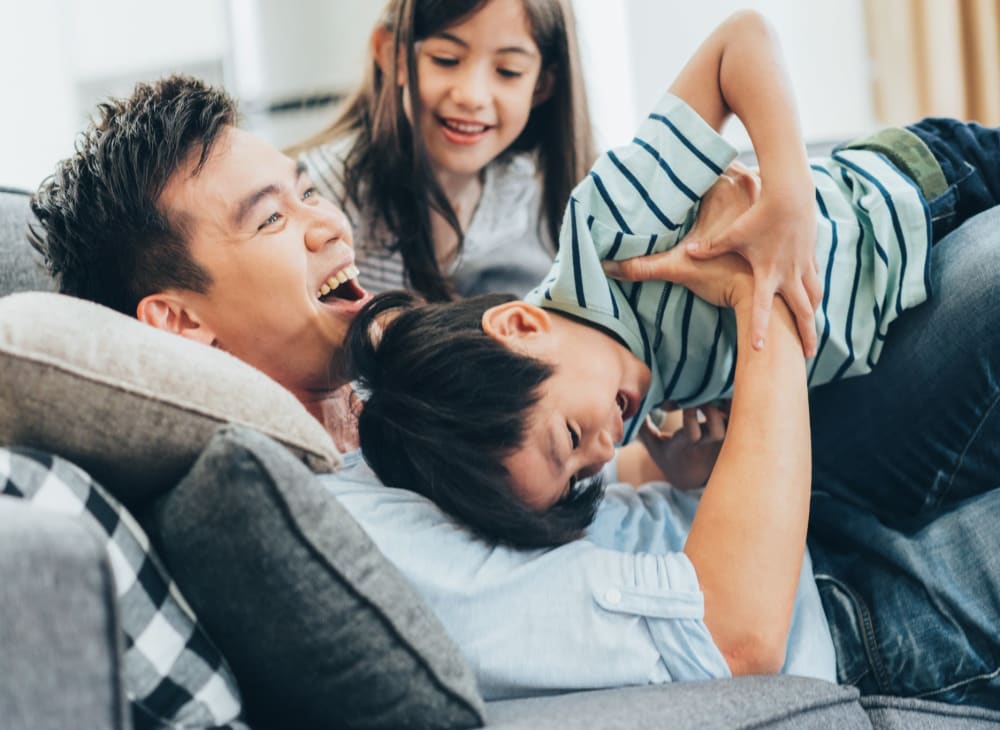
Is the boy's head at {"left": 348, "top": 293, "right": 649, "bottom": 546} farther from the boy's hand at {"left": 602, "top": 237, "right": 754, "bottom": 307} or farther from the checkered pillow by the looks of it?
the checkered pillow

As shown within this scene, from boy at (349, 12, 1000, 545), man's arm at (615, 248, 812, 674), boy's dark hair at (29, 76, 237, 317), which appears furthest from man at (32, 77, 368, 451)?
man's arm at (615, 248, 812, 674)

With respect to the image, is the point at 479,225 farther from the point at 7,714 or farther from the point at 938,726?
the point at 7,714

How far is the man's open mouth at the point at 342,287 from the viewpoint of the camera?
4.39 feet

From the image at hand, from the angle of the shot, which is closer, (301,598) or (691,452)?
(301,598)

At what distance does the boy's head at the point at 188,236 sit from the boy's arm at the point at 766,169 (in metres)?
0.47

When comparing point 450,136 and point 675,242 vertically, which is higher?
point 450,136

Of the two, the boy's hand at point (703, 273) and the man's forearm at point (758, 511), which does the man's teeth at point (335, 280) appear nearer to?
the boy's hand at point (703, 273)

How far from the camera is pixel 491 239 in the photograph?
1.94 m

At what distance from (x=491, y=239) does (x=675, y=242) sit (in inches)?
30.7

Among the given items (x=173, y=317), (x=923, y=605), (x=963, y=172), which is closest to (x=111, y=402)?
(x=173, y=317)

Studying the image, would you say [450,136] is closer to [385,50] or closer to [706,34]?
[385,50]

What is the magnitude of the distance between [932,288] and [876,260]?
0.07 metres

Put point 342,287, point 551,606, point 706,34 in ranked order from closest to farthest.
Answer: point 551,606 → point 342,287 → point 706,34

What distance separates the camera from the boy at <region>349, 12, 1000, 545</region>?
1062mm
